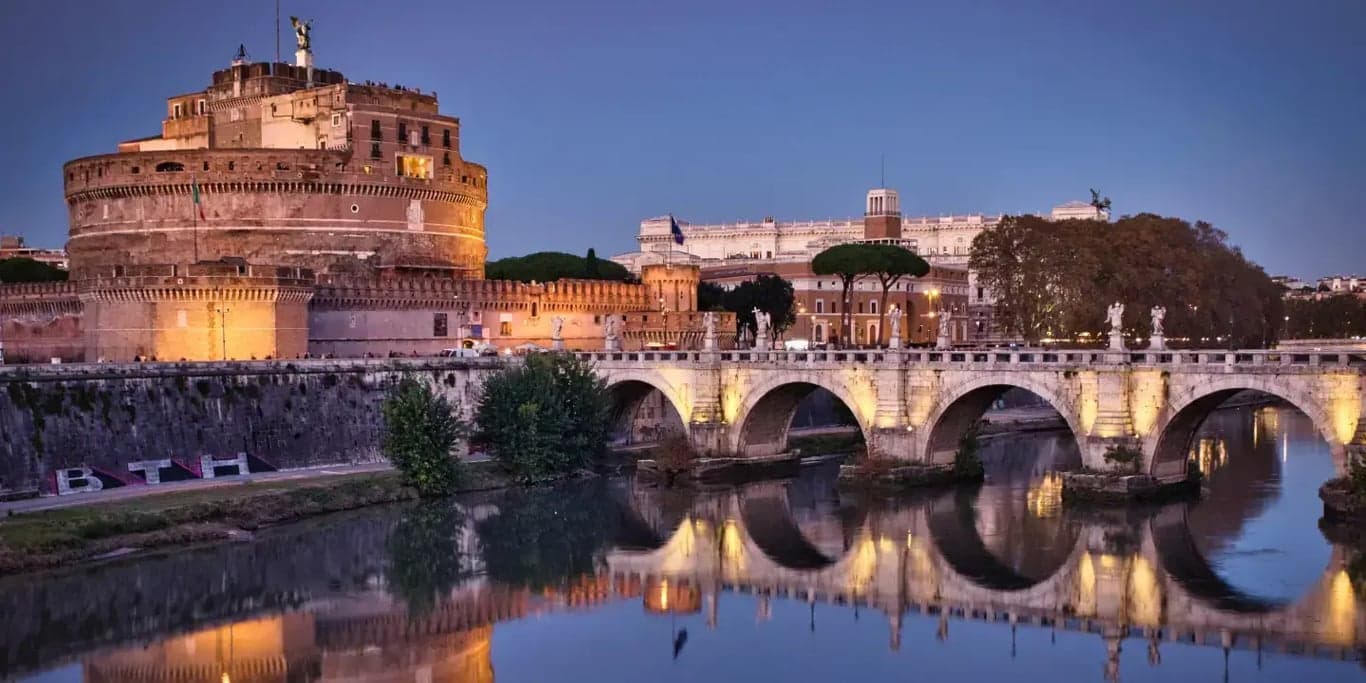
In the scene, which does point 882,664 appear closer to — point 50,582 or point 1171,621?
point 1171,621

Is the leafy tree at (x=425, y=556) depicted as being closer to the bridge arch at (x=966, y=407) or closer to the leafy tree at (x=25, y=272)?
the bridge arch at (x=966, y=407)

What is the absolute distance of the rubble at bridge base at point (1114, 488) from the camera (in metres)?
43.8

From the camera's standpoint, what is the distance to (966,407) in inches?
1975

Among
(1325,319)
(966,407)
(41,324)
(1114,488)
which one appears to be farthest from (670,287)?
(1325,319)

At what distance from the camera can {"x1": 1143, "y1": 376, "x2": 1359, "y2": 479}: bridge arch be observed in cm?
4075

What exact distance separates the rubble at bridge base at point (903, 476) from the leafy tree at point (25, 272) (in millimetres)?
50689

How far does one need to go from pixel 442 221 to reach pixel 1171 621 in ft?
160

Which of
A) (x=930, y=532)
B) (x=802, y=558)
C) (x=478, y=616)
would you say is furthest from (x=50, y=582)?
(x=930, y=532)

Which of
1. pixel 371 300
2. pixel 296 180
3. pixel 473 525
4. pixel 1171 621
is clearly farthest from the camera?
pixel 296 180

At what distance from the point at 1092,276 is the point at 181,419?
40.9 metres

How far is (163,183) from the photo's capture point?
225ft

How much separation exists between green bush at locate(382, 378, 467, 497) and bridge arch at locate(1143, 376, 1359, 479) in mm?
22052

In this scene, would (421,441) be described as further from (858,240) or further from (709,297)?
(858,240)

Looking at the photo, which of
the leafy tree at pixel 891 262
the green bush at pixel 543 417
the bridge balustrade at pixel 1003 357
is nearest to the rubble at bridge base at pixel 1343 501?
the bridge balustrade at pixel 1003 357
